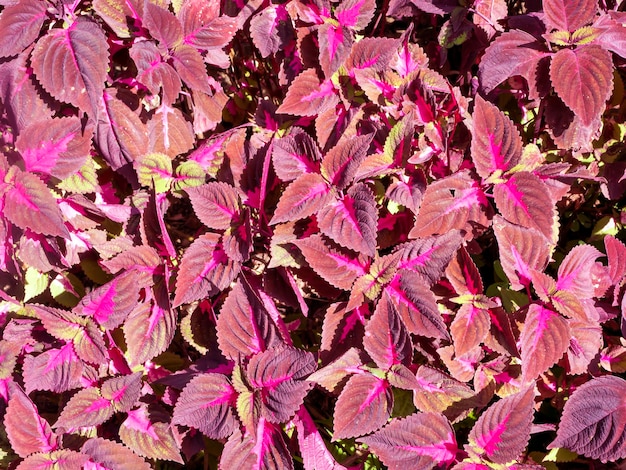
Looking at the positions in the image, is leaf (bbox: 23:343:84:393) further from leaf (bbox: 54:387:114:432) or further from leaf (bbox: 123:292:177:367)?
leaf (bbox: 123:292:177:367)

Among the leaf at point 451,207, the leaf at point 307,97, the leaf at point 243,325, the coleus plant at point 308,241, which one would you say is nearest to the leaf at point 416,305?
the coleus plant at point 308,241

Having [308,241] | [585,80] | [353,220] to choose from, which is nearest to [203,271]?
[308,241]

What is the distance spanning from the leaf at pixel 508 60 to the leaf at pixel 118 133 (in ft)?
3.23

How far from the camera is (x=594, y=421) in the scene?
1465 millimetres

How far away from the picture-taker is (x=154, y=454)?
1.61 metres

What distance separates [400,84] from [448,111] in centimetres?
16

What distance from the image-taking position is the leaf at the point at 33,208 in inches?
57.6

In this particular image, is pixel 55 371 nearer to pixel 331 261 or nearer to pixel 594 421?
pixel 331 261

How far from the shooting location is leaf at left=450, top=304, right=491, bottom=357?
150cm

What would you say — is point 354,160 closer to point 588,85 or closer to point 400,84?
point 400,84

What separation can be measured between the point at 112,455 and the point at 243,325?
0.49 m

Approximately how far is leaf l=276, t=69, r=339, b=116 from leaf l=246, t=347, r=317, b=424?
0.69 meters

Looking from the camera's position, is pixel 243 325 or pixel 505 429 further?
pixel 243 325

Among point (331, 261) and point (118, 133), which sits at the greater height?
point (118, 133)
